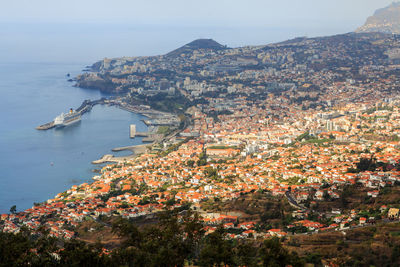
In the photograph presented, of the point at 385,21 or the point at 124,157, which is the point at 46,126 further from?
the point at 385,21

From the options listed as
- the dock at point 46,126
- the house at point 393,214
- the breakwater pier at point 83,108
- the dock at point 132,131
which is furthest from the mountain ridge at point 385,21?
the house at point 393,214

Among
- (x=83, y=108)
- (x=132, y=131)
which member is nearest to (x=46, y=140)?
(x=132, y=131)

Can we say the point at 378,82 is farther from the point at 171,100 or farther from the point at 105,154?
the point at 105,154

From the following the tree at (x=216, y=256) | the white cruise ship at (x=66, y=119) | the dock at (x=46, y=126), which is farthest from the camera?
the white cruise ship at (x=66, y=119)

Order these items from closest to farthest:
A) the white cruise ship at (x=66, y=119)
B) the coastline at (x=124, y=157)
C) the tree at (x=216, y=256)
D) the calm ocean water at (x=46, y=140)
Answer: the tree at (x=216, y=256)
the calm ocean water at (x=46, y=140)
the coastline at (x=124, y=157)
the white cruise ship at (x=66, y=119)

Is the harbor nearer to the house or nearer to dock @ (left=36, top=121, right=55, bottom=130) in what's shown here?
dock @ (left=36, top=121, right=55, bottom=130)

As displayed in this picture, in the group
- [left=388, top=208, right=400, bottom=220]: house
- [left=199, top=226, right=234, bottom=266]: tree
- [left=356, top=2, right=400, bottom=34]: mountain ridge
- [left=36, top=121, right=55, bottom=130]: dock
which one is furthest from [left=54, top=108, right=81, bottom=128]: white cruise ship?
[left=356, top=2, right=400, bottom=34]: mountain ridge

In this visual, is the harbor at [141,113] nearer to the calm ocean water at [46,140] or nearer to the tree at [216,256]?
the calm ocean water at [46,140]
